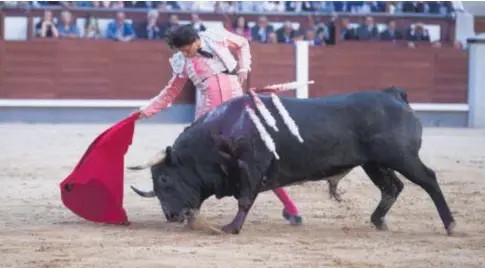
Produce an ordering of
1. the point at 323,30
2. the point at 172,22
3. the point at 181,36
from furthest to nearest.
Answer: the point at 323,30 → the point at 172,22 → the point at 181,36

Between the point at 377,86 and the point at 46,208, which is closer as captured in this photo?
the point at 46,208

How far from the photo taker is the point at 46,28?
13453 millimetres

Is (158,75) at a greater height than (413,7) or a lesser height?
lesser

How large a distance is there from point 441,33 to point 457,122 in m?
1.22

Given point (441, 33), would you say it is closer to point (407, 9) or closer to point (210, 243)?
point (407, 9)

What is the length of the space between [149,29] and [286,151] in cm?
882

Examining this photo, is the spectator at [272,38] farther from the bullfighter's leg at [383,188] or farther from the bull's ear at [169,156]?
the bull's ear at [169,156]

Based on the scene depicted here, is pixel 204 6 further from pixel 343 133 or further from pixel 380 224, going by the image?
pixel 343 133

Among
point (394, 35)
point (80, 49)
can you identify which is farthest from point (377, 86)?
point (80, 49)

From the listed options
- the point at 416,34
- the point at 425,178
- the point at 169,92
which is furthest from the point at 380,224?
the point at 416,34

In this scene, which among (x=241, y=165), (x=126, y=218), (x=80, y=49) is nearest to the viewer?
(x=241, y=165)

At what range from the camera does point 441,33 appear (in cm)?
1499

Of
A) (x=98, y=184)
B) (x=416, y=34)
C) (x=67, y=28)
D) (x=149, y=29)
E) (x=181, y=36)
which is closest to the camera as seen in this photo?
(x=181, y=36)

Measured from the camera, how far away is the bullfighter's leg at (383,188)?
17.2 feet
